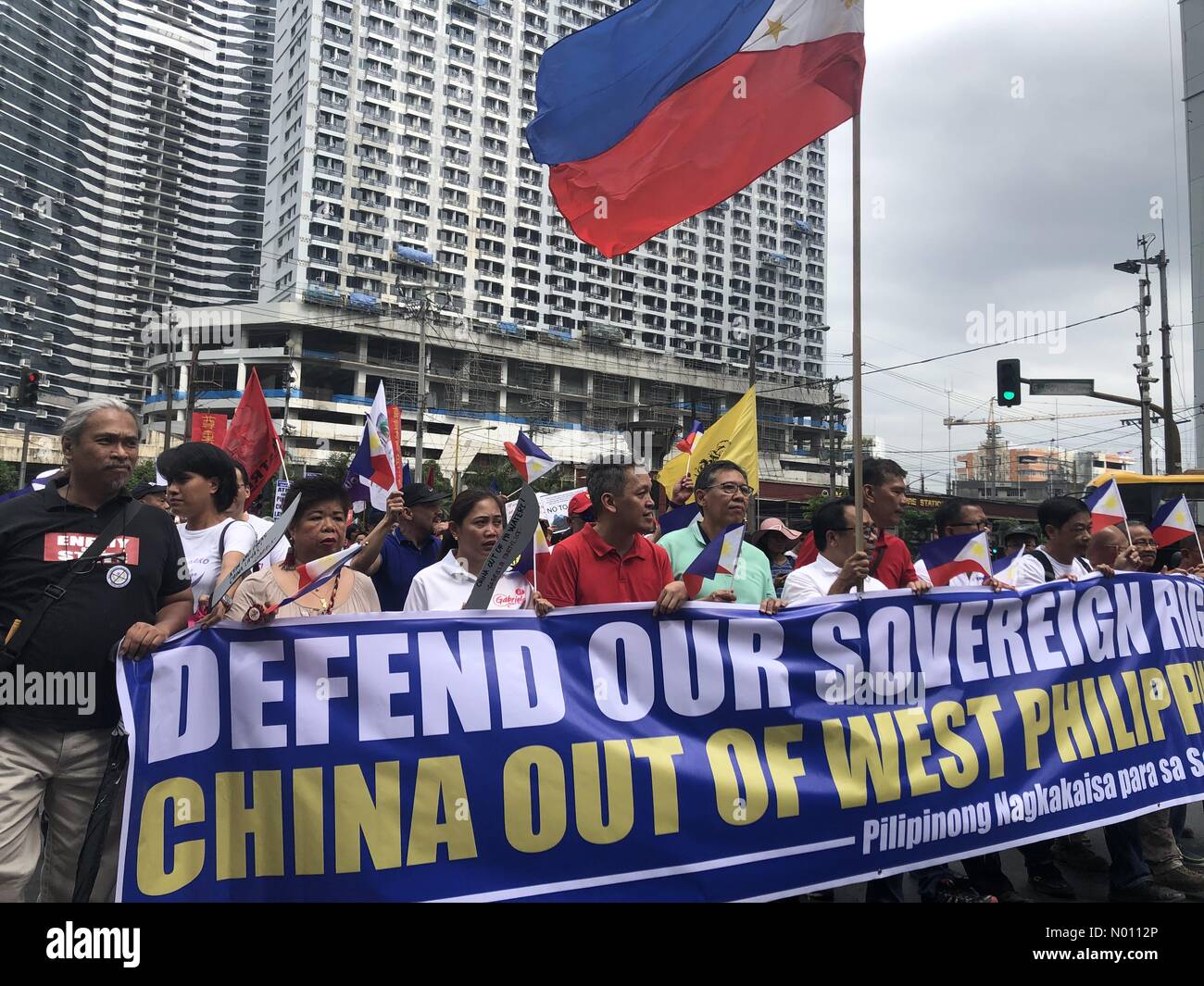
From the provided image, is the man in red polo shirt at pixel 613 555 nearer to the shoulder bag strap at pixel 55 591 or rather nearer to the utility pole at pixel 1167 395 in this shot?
the shoulder bag strap at pixel 55 591

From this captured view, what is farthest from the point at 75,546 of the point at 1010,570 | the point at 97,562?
the point at 1010,570

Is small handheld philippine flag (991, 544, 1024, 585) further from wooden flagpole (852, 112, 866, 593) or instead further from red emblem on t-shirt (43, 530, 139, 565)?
red emblem on t-shirt (43, 530, 139, 565)

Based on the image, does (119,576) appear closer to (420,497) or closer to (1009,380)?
(420,497)

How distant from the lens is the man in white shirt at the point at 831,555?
4121 millimetres

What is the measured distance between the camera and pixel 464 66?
88562 mm

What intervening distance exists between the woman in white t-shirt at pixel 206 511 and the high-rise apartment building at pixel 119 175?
86377 millimetres

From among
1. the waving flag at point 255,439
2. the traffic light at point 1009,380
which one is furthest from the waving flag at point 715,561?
the traffic light at point 1009,380

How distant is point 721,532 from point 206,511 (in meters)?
2.34

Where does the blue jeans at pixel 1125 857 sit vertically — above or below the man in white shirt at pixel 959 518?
below

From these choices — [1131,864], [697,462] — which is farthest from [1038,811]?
[697,462]

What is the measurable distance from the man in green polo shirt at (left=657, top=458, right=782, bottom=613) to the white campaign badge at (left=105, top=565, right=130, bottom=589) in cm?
227

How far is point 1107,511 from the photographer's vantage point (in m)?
5.08

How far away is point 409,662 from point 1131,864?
3574 mm
